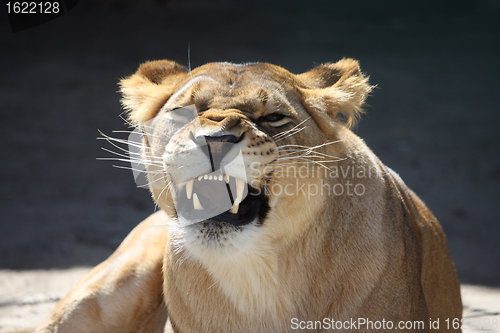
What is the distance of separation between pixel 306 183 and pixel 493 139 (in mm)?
5920

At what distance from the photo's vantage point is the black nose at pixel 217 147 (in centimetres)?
158

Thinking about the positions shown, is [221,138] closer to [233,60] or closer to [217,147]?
[217,147]

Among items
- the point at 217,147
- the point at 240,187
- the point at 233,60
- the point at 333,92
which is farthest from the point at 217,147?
the point at 233,60

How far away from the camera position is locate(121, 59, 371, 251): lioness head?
5.32ft

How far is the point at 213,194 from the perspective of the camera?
171 centimetres

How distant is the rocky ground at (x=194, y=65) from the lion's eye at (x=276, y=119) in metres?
2.47

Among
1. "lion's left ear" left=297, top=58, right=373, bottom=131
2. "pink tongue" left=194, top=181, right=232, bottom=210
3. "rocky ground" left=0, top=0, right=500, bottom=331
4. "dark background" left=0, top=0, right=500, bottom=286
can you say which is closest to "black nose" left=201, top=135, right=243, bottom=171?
"pink tongue" left=194, top=181, right=232, bottom=210

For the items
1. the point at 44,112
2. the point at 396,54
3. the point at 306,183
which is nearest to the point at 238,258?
the point at 306,183

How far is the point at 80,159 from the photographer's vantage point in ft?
22.2

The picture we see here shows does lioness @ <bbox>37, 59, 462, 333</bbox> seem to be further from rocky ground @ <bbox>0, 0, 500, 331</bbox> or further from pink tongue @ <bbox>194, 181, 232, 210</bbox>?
rocky ground @ <bbox>0, 0, 500, 331</bbox>

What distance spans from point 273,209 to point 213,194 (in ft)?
0.74

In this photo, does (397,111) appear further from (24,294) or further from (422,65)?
(24,294)

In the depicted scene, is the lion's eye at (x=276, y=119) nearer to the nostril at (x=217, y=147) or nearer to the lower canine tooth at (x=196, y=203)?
the nostril at (x=217, y=147)

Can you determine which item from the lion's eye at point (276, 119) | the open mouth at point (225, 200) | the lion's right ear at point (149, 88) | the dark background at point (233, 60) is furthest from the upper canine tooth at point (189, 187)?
the dark background at point (233, 60)
